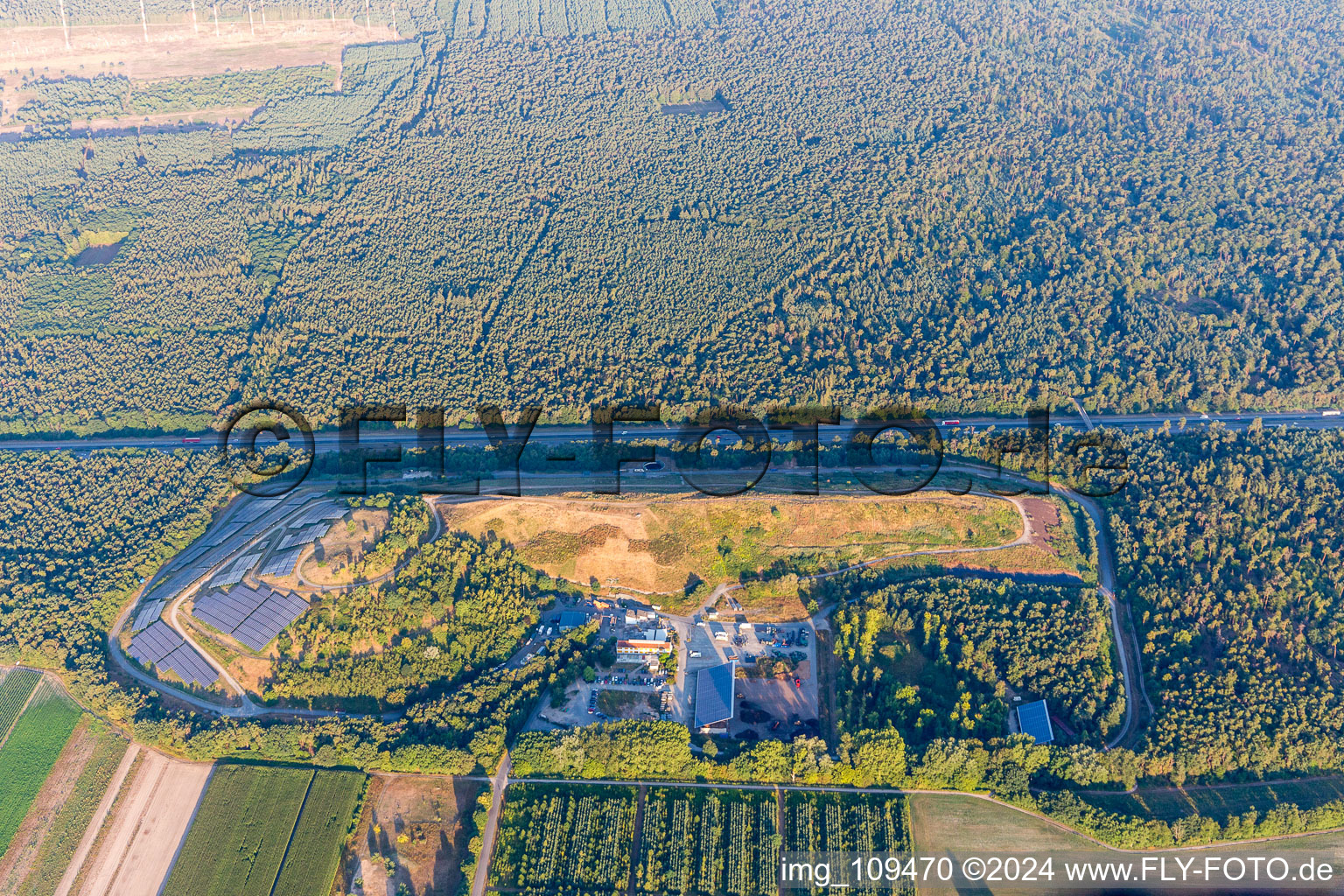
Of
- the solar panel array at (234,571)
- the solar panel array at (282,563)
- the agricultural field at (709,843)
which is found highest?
the solar panel array at (282,563)

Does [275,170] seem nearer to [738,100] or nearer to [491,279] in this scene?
[491,279]

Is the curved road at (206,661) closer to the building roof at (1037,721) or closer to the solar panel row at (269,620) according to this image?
the solar panel row at (269,620)

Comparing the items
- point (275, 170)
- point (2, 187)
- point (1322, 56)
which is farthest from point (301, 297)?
point (1322, 56)

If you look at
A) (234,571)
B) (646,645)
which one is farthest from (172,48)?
(646,645)

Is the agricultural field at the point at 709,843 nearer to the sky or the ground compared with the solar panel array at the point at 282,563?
nearer to the ground

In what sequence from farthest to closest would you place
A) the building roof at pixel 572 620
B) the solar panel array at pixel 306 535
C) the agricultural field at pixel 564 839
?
the solar panel array at pixel 306 535 < the building roof at pixel 572 620 < the agricultural field at pixel 564 839

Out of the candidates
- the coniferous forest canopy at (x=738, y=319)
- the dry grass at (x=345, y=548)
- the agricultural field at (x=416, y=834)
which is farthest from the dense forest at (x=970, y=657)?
the dry grass at (x=345, y=548)

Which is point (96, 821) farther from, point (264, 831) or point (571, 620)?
point (571, 620)
